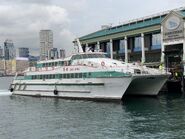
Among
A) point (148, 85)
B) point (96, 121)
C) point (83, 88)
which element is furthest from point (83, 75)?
point (96, 121)

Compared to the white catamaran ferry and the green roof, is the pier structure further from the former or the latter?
the white catamaran ferry

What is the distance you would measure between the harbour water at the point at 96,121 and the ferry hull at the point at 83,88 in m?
1.69

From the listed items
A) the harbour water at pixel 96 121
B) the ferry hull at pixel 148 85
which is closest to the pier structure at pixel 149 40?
the ferry hull at pixel 148 85

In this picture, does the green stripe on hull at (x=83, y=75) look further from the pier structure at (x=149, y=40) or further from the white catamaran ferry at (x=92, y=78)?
the pier structure at (x=149, y=40)

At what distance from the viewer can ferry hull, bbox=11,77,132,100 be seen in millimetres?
47844

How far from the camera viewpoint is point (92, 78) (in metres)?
50.1

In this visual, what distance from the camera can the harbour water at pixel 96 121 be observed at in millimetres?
28609

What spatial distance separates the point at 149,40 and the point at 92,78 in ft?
122

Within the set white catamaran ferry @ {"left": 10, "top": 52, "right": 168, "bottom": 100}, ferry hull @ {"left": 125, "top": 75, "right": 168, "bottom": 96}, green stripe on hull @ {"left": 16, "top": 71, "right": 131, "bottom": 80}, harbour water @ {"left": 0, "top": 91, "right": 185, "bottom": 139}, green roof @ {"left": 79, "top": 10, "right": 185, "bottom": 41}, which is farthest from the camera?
green roof @ {"left": 79, "top": 10, "right": 185, "bottom": 41}

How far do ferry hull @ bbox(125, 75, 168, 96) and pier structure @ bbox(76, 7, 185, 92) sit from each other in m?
11.7

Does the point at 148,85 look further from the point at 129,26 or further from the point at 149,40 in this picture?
the point at 129,26

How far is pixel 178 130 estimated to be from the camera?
28.8 metres

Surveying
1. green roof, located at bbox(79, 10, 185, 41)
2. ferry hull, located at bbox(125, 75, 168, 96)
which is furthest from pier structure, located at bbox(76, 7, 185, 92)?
ferry hull, located at bbox(125, 75, 168, 96)

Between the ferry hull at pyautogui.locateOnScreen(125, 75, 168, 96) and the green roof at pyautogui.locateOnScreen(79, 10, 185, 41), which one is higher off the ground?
the green roof at pyautogui.locateOnScreen(79, 10, 185, 41)
